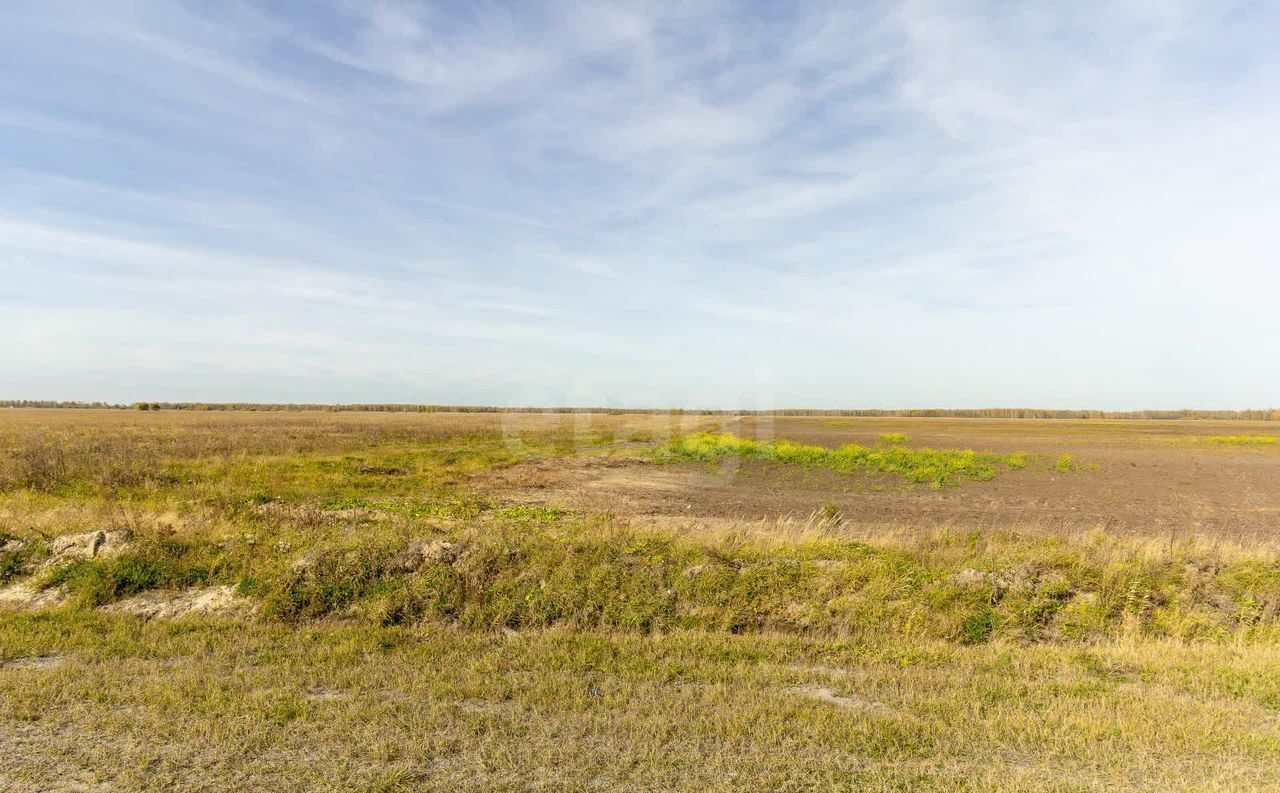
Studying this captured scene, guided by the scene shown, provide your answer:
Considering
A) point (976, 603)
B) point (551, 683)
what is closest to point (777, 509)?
point (976, 603)

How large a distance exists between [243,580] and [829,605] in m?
8.54

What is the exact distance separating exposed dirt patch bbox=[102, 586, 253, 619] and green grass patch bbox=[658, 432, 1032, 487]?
26.1 meters

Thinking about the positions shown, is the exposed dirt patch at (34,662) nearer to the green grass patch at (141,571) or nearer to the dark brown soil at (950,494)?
the green grass patch at (141,571)

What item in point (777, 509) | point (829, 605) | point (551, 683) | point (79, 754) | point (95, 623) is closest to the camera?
point (79, 754)

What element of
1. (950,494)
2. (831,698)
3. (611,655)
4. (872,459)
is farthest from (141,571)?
(872,459)

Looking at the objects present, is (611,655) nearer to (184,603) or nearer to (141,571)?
(184,603)

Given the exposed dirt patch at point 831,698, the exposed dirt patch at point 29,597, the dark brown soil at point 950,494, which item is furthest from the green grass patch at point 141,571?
the dark brown soil at point 950,494

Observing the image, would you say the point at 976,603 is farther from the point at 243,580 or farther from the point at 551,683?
the point at 243,580

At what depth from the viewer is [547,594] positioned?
30.6 feet

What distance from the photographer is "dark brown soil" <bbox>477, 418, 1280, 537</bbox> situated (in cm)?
1995

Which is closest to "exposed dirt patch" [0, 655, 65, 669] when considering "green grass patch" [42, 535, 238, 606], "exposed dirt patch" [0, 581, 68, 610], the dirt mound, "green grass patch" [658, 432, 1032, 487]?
"green grass patch" [42, 535, 238, 606]

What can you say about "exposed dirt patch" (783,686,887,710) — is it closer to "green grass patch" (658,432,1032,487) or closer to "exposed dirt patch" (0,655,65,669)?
"exposed dirt patch" (0,655,65,669)

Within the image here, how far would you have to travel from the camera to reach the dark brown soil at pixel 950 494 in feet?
65.5

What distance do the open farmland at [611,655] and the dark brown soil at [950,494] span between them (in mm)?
3307
